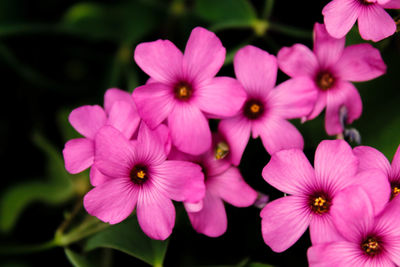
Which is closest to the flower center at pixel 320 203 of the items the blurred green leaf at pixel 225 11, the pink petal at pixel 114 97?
the pink petal at pixel 114 97

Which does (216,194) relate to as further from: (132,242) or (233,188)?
(132,242)

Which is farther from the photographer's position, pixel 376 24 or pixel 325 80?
pixel 325 80

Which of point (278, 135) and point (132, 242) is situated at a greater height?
point (278, 135)

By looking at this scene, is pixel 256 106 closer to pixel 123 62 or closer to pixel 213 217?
pixel 213 217

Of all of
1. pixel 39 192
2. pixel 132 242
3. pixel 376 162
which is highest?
pixel 376 162

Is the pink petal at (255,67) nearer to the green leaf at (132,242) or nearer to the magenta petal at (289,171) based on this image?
the magenta petal at (289,171)

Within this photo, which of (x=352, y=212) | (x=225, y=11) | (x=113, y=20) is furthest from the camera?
(x=113, y=20)

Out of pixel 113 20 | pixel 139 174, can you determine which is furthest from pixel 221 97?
pixel 113 20
